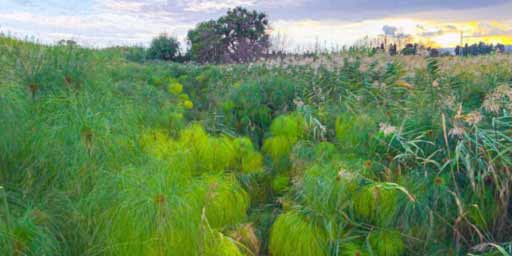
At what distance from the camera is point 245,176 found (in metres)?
3.98

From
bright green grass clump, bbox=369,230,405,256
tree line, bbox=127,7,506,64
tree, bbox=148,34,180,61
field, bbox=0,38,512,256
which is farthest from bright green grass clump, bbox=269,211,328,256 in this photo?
tree, bbox=148,34,180,61

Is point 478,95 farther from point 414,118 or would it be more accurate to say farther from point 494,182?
point 494,182

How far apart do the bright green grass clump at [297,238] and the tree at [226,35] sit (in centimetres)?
1343

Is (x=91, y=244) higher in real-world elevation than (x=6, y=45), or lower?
lower

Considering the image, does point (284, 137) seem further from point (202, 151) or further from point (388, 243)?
point (388, 243)

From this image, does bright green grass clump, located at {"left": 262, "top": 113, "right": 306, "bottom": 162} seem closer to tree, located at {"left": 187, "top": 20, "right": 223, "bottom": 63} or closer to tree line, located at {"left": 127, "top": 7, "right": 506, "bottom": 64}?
tree line, located at {"left": 127, "top": 7, "right": 506, "bottom": 64}

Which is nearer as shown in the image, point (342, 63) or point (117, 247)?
point (117, 247)

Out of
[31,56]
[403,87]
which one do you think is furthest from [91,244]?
[403,87]

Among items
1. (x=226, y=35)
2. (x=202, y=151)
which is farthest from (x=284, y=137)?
(x=226, y=35)

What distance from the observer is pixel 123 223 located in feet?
6.90

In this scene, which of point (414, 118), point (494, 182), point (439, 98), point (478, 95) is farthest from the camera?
point (478, 95)

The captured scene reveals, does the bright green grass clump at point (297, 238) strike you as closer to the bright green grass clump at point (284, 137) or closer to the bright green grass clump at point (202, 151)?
the bright green grass clump at point (202, 151)

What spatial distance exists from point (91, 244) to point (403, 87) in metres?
3.62

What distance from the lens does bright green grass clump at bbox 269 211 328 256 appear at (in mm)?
2852
